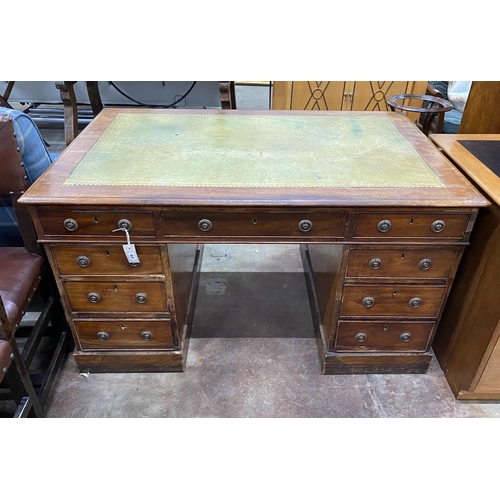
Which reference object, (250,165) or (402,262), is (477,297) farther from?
(250,165)

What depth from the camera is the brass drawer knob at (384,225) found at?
1235 mm

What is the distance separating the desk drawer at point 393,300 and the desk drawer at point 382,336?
0.16 ft

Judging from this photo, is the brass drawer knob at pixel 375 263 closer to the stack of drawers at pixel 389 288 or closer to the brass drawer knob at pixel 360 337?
the stack of drawers at pixel 389 288

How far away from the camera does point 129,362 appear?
1600 millimetres

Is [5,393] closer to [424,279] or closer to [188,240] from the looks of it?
[188,240]

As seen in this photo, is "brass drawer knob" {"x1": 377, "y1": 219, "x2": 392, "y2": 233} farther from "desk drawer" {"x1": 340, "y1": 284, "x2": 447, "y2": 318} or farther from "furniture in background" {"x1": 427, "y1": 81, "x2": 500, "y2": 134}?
"furniture in background" {"x1": 427, "y1": 81, "x2": 500, "y2": 134}

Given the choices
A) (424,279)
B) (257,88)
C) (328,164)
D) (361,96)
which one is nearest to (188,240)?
(328,164)

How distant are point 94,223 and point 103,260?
0.16 meters

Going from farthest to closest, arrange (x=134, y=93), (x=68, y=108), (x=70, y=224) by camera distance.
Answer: (x=134, y=93) → (x=68, y=108) → (x=70, y=224)

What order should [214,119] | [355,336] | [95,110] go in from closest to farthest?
[355,336] → [214,119] → [95,110]

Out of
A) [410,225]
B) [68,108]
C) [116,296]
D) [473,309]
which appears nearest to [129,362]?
[116,296]

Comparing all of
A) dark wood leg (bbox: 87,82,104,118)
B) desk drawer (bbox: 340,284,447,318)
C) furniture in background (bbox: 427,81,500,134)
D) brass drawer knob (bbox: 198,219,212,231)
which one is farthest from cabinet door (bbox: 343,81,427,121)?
brass drawer knob (bbox: 198,219,212,231)

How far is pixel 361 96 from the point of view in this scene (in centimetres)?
337

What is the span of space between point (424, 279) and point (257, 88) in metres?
4.64
